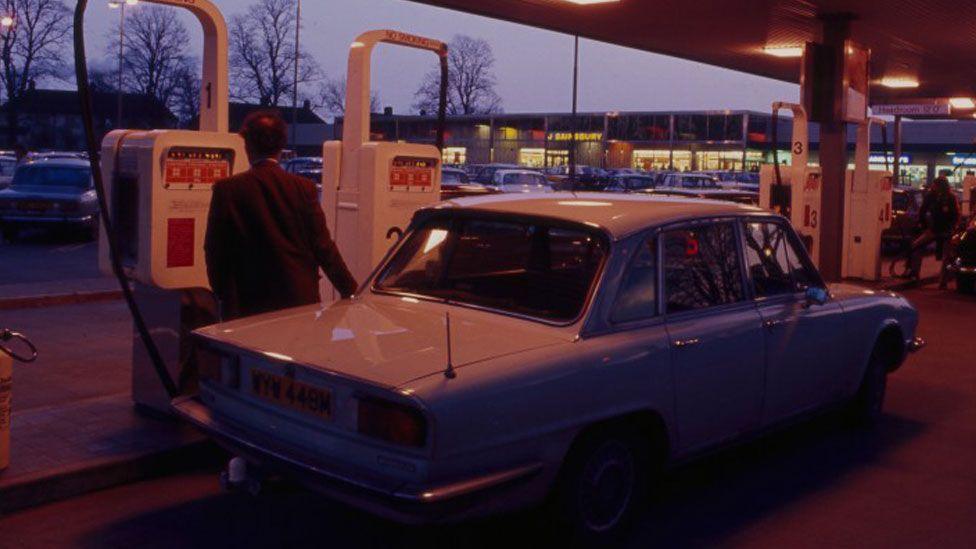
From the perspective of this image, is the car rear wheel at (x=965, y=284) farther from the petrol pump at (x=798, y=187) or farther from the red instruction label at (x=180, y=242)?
the red instruction label at (x=180, y=242)

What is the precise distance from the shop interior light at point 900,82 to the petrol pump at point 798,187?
11.7m

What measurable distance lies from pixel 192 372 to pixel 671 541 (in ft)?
10.3

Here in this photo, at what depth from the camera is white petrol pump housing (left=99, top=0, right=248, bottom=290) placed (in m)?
6.34

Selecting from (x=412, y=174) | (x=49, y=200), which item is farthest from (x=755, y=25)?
(x=49, y=200)

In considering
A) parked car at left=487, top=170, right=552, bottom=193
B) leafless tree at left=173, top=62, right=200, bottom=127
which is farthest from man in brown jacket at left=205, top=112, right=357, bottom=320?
leafless tree at left=173, top=62, right=200, bottom=127

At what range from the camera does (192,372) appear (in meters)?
6.60

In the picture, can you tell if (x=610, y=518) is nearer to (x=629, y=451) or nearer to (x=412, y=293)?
(x=629, y=451)

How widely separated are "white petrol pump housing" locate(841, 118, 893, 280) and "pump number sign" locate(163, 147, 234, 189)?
1392 centimetres

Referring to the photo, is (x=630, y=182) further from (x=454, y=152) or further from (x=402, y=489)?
(x=454, y=152)

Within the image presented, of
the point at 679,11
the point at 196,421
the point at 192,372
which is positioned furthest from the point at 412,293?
the point at 679,11

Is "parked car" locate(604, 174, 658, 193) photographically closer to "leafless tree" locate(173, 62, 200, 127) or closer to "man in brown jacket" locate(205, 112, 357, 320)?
"leafless tree" locate(173, 62, 200, 127)

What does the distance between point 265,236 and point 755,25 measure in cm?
1299

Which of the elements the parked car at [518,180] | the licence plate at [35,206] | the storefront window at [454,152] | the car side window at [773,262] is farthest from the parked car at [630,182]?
the storefront window at [454,152]

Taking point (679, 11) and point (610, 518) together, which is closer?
point (610, 518)
